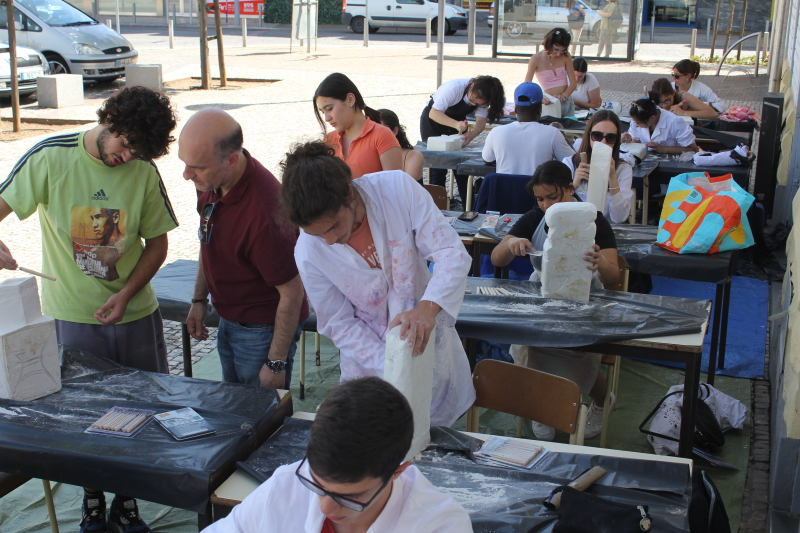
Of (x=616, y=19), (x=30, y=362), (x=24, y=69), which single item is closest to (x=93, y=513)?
(x=30, y=362)

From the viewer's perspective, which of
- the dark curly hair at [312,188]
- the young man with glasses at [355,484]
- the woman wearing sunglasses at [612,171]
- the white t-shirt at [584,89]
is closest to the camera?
the young man with glasses at [355,484]

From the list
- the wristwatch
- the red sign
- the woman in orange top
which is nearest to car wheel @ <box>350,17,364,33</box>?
the red sign

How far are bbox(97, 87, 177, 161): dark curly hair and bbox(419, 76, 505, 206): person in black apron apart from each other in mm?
4333

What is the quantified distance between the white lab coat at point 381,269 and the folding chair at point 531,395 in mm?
415

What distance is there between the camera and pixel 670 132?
647 centimetres

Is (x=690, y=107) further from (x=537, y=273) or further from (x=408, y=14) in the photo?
(x=408, y=14)

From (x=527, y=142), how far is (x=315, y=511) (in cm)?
425

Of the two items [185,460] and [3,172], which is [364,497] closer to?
[185,460]

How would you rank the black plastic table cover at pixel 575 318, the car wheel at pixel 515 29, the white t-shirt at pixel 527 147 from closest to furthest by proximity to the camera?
the black plastic table cover at pixel 575 318 < the white t-shirt at pixel 527 147 < the car wheel at pixel 515 29

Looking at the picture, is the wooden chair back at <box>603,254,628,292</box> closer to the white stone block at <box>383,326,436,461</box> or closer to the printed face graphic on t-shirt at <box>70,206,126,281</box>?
the white stone block at <box>383,326,436,461</box>

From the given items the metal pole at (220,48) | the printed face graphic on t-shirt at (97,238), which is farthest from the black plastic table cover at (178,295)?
the metal pole at (220,48)

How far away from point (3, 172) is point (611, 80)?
11.6 meters

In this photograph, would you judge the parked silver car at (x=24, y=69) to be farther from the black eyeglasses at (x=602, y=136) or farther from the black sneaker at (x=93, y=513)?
the black sneaker at (x=93, y=513)

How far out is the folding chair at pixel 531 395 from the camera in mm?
2607
